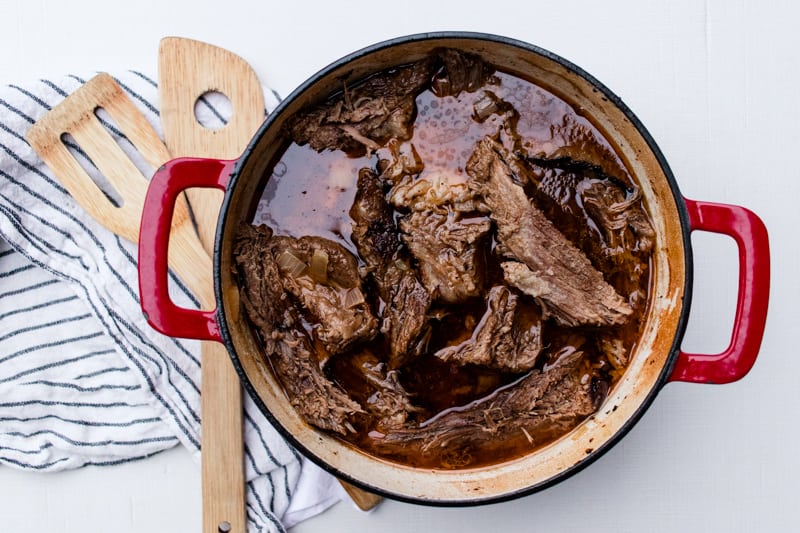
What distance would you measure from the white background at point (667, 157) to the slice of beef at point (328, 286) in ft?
1.70

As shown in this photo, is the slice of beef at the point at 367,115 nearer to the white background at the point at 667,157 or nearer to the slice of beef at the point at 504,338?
the white background at the point at 667,157

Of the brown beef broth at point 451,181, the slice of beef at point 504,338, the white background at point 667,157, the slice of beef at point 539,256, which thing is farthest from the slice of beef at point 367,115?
the slice of beef at point 504,338

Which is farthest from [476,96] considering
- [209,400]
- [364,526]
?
[364,526]

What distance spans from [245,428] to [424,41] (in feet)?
3.50

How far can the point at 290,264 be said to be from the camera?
1.79m

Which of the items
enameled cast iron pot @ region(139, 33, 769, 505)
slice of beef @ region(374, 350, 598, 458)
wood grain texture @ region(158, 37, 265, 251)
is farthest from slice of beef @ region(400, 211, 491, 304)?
wood grain texture @ region(158, 37, 265, 251)

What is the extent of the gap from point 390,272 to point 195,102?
2.28ft

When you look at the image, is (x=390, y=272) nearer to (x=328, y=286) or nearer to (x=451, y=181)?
(x=328, y=286)

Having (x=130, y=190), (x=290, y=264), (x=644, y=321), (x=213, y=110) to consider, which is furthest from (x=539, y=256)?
(x=130, y=190)

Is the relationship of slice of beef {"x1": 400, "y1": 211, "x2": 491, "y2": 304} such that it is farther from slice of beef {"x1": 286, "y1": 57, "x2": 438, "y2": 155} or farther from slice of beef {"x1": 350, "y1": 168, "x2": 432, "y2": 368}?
slice of beef {"x1": 286, "y1": 57, "x2": 438, "y2": 155}

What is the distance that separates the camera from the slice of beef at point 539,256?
1742 mm

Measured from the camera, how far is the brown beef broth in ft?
5.83

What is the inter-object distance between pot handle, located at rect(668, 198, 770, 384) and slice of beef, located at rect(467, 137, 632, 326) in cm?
23

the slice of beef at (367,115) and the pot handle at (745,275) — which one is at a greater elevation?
the slice of beef at (367,115)
